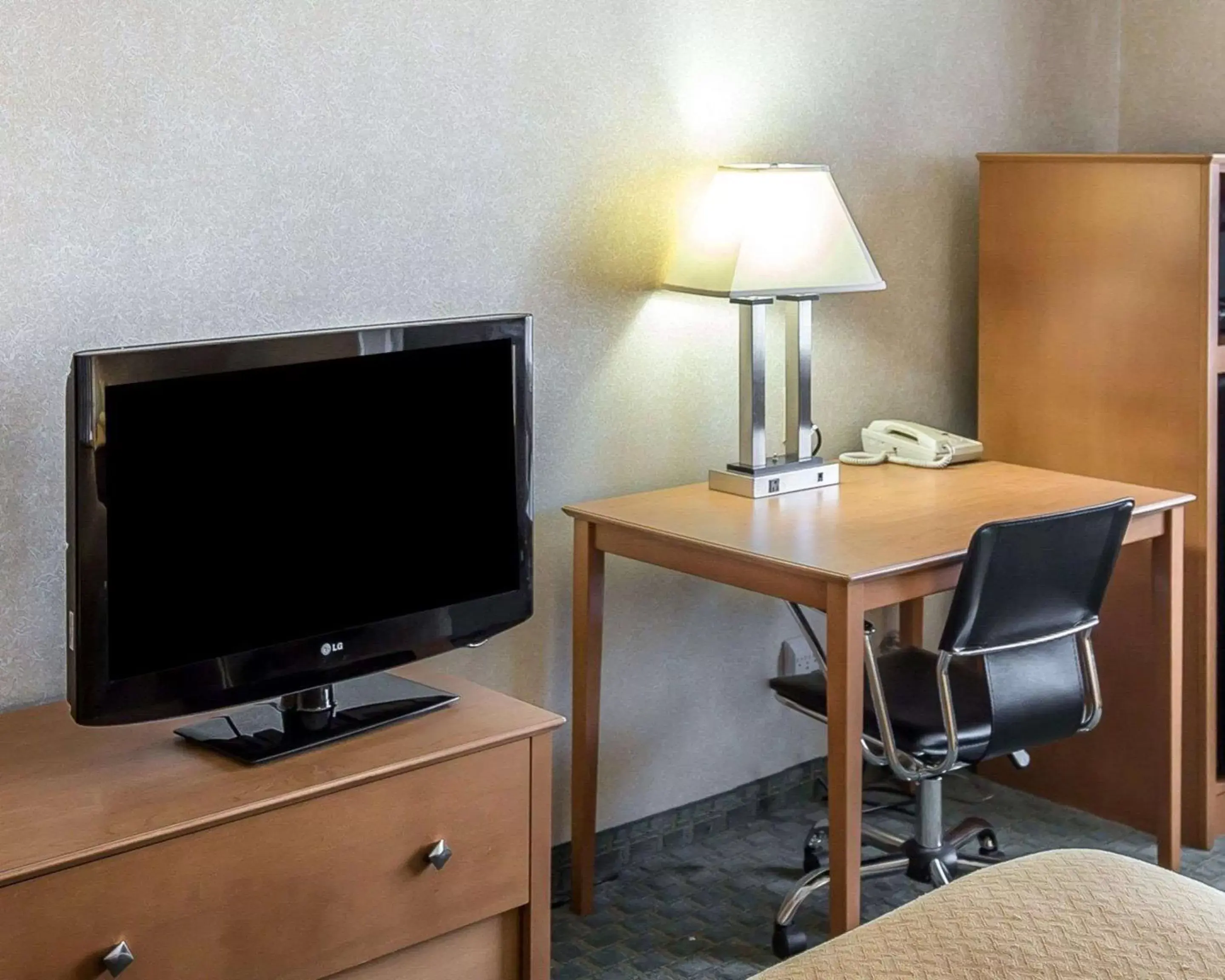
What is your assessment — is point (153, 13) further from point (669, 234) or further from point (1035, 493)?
point (1035, 493)

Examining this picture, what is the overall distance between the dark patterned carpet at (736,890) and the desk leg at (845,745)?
294 millimetres

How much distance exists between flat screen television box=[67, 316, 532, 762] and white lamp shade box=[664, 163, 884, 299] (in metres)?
0.55

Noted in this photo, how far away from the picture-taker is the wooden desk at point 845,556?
2336 millimetres

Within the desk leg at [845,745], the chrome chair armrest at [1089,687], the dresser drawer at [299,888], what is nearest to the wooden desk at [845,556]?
the desk leg at [845,745]

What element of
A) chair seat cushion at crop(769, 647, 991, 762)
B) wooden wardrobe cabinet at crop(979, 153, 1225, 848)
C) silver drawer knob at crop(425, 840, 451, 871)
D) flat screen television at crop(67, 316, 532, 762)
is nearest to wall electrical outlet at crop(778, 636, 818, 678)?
chair seat cushion at crop(769, 647, 991, 762)

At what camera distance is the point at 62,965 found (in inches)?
68.6

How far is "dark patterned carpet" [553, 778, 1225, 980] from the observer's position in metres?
2.61

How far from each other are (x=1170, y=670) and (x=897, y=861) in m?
0.63

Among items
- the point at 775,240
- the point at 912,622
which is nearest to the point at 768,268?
the point at 775,240

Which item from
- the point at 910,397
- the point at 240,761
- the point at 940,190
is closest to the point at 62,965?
the point at 240,761

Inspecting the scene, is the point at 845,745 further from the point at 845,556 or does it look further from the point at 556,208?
the point at 556,208

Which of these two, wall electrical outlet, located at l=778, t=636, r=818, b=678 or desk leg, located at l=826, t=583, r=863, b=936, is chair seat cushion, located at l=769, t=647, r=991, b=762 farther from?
wall electrical outlet, located at l=778, t=636, r=818, b=678

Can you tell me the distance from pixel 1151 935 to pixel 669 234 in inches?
67.4

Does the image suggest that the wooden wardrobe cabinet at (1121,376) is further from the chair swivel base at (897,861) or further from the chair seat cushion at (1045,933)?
the chair seat cushion at (1045,933)
